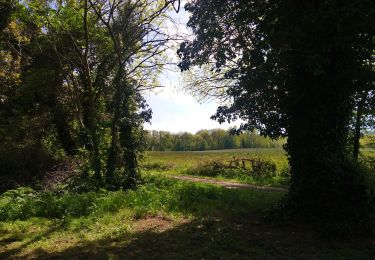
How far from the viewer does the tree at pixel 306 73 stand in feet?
23.4

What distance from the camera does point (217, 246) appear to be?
22.2ft

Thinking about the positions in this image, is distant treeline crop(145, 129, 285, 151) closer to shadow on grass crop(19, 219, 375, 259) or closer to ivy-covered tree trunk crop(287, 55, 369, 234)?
ivy-covered tree trunk crop(287, 55, 369, 234)

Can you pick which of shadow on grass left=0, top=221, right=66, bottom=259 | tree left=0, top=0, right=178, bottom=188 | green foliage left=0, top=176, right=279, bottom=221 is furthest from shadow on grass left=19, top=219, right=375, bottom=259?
tree left=0, top=0, right=178, bottom=188

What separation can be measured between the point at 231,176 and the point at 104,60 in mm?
10840

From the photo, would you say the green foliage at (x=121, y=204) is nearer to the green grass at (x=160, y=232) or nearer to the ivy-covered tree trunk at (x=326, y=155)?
the green grass at (x=160, y=232)

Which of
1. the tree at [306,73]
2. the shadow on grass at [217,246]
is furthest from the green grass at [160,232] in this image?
the tree at [306,73]

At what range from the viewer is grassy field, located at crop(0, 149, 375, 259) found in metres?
6.56

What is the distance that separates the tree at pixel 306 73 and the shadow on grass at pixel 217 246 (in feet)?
2.76

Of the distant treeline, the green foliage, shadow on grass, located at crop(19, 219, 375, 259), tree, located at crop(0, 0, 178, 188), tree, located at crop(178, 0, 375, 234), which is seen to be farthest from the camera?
the distant treeline

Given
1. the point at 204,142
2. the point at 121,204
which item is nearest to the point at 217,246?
the point at 121,204

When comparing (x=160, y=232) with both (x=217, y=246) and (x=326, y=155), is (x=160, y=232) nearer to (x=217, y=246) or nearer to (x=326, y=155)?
(x=217, y=246)

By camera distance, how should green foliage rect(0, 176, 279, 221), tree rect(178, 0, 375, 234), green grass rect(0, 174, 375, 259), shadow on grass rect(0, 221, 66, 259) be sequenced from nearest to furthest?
green grass rect(0, 174, 375, 259) < shadow on grass rect(0, 221, 66, 259) < tree rect(178, 0, 375, 234) < green foliage rect(0, 176, 279, 221)

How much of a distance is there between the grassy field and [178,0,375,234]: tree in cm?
97

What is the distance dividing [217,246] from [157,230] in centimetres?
175
